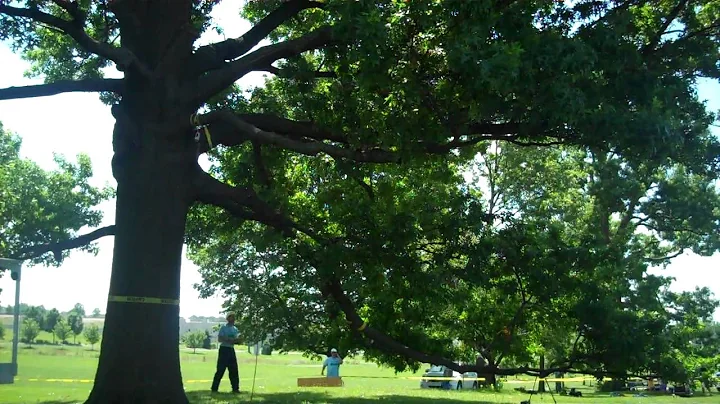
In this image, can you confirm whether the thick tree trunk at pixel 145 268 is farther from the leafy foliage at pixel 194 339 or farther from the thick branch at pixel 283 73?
the leafy foliage at pixel 194 339

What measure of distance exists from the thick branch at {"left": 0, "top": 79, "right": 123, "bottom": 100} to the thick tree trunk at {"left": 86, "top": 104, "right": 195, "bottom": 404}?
479 mm

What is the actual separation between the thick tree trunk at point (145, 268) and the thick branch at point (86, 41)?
788 mm

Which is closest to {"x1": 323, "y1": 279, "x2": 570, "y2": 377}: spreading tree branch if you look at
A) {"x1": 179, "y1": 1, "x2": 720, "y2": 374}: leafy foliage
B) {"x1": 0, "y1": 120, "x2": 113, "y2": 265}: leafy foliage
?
{"x1": 179, "y1": 1, "x2": 720, "y2": 374}: leafy foliage

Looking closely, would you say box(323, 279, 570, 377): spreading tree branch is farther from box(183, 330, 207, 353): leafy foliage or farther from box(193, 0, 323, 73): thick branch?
box(183, 330, 207, 353): leafy foliage

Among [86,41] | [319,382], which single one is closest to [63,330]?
[319,382]

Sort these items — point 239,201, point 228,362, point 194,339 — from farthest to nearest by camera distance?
1. point 194,339
2. point 228,362
3. point 239,201

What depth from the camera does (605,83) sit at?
9.10 meters

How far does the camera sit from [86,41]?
10.0 meters

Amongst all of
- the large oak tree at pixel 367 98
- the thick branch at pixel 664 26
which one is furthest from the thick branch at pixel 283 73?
the thick branch at pixel 664 26

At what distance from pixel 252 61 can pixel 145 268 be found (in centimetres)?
340

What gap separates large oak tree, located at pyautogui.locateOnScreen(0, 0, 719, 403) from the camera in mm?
8391

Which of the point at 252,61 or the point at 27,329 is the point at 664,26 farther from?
Result: the point at 27,329

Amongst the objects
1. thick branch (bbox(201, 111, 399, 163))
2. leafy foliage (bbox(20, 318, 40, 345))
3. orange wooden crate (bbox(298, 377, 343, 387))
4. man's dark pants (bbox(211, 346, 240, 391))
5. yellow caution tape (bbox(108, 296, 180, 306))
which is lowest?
orange wooden crate (bbox(298, 377, 343, 387))

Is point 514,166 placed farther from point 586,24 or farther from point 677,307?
point 586,24
